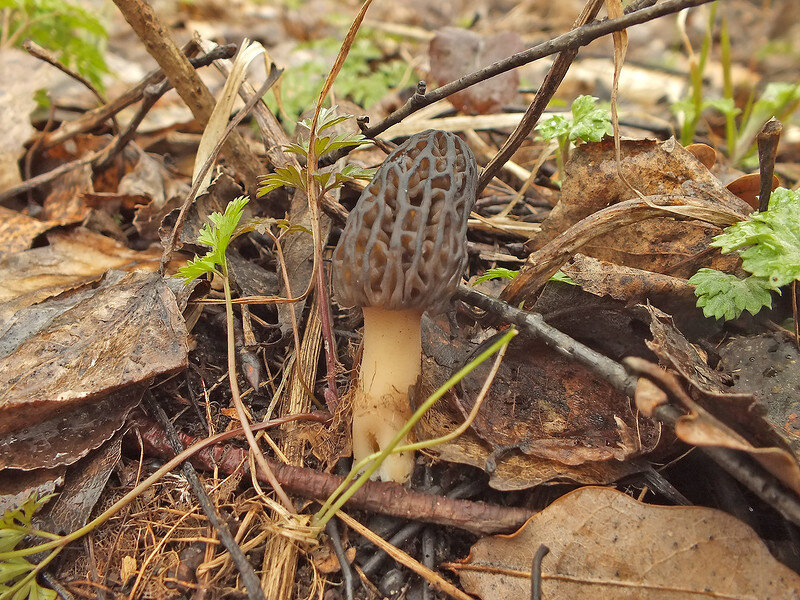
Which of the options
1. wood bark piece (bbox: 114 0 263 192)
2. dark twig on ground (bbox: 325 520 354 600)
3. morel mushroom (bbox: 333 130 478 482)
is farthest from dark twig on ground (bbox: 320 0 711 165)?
dark twig on ground (bbox: 325 520 354 600)

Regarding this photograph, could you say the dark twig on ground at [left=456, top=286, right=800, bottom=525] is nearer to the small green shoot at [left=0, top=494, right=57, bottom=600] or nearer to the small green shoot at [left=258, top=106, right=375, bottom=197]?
the small green shoot at [left=258, top=106, right=375, bottom=197]

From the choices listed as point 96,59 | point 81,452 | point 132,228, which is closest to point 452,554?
point 81,452

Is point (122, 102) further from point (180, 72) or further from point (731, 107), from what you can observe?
point (731, 107)

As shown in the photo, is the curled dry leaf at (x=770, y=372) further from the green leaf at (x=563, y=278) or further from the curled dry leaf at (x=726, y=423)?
the green leaf at (x=563, y=278)

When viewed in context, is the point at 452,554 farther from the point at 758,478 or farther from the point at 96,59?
the point at 96,59

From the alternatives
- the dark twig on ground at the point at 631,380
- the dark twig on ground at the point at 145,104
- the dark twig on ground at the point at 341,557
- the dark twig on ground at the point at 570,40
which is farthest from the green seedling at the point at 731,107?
the dark twig on ground at the point at 341,557

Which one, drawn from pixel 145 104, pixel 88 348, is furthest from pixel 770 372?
pixel 145 104
